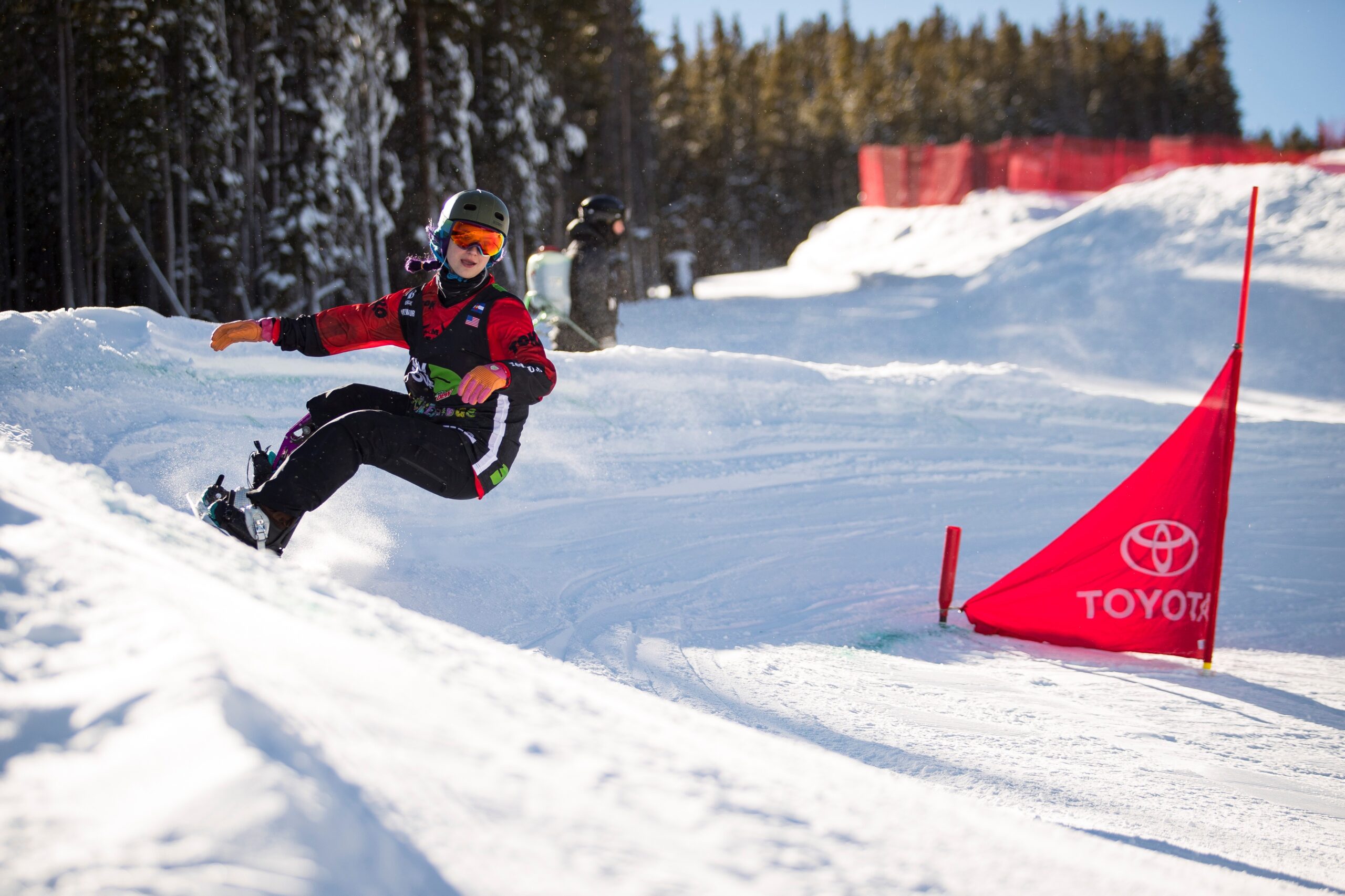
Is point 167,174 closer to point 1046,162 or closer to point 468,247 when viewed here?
point 468,247

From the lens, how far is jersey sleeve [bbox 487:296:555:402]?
385 centimetres

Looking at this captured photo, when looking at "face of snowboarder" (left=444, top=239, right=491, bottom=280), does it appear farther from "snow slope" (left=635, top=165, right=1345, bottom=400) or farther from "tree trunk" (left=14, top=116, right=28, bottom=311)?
"tree trunk" (left=14, top=116, right=28, bottom=311)

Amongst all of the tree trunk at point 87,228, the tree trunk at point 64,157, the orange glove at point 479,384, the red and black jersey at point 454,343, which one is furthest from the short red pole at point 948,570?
the tree trunk at point 87,228

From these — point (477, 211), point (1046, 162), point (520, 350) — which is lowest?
point (520, 350)

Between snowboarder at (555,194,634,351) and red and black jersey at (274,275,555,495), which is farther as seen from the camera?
snowboarder at (555,194,634,351)

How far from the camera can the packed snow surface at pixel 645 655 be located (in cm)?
122

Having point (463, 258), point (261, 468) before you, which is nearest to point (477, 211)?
point (463, 258)

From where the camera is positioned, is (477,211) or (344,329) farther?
(344,329)

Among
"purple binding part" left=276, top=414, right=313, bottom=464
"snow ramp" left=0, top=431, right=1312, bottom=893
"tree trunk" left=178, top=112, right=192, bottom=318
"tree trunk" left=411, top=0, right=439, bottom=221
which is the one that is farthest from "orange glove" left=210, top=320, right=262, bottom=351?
"tree trunk" left=178, top=112, right=192, bottom=318

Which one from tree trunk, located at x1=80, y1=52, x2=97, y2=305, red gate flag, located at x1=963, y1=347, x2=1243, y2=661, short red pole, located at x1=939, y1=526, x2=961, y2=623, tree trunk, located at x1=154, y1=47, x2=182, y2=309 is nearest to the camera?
red gate flag, located at x1=963, y1=347, x2=1243, y2=661

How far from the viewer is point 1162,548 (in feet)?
15.3

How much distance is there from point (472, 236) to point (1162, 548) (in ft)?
12.0

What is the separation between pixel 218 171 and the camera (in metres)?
21.2

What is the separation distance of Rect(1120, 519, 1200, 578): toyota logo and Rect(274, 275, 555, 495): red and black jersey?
3011 millimetres
